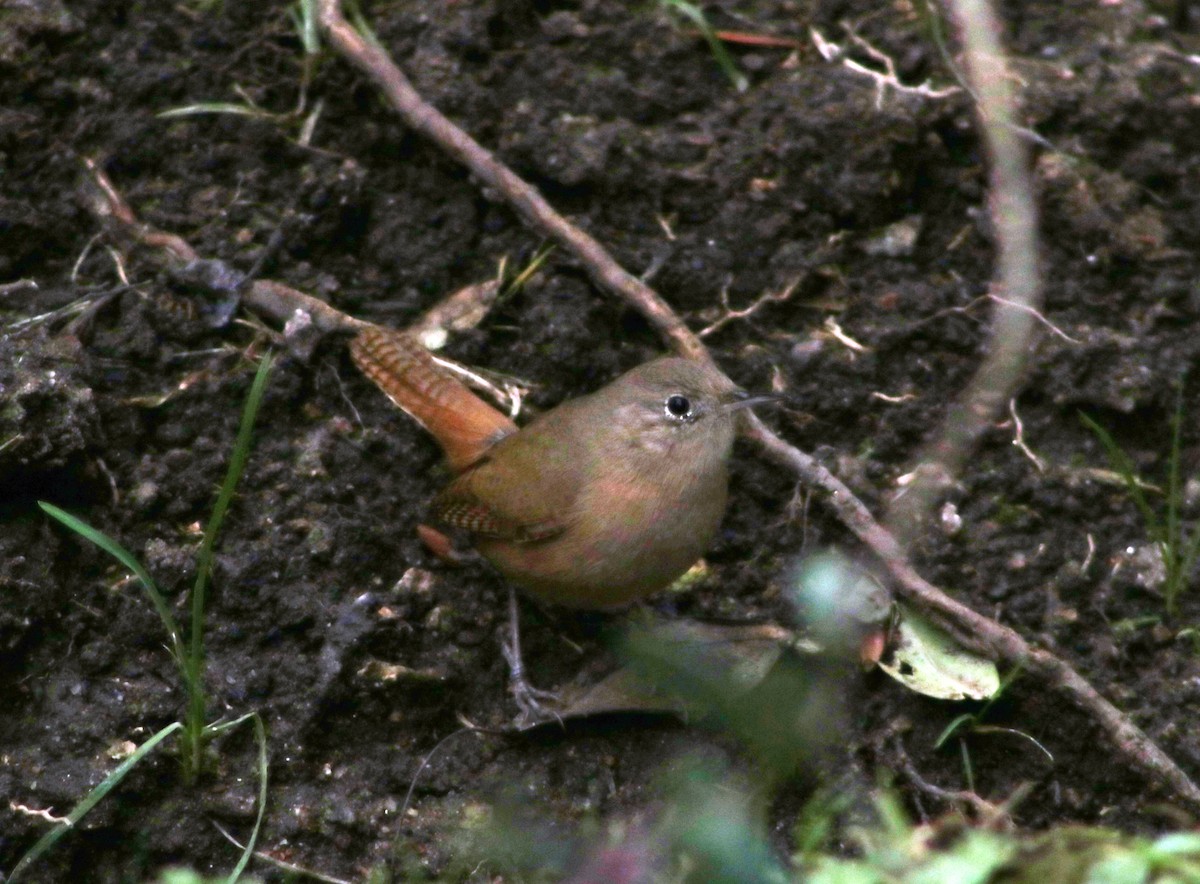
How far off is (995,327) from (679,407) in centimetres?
118

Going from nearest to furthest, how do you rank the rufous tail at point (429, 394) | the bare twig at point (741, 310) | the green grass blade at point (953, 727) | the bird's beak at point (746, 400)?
the green grass blade at point (953, 727) → the bird's beak at point (746, 400) → the rufous tail at point (429, 394) → the bare twig at point (741, 310)

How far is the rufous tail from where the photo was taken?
428 cm

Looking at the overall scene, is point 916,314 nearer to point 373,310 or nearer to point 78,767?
point 373,310

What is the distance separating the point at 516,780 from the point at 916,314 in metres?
2.14

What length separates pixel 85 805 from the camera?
321cm

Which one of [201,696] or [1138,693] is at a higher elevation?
[201,696]

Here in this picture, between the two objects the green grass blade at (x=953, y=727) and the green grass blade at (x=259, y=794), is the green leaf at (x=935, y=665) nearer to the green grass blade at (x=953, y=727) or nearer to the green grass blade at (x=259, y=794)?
the green grass blade at (x=953, y=727)

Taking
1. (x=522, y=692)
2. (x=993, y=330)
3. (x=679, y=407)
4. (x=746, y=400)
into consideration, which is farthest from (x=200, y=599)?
(x=993, y=330)

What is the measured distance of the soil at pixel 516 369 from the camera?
3.64m

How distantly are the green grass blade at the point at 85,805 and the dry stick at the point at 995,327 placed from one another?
204 cm

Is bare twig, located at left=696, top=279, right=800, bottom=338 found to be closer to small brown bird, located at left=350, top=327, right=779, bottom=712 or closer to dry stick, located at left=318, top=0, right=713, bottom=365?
dry stick, located at left=318, top=0, right=713, bottom=365

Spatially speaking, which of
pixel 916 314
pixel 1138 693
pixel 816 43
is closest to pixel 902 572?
pixel 1138 693

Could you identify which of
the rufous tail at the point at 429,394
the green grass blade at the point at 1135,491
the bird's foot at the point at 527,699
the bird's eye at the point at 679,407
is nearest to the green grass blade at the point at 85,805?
the bird's foot at the point at 527,699

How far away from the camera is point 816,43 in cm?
511
